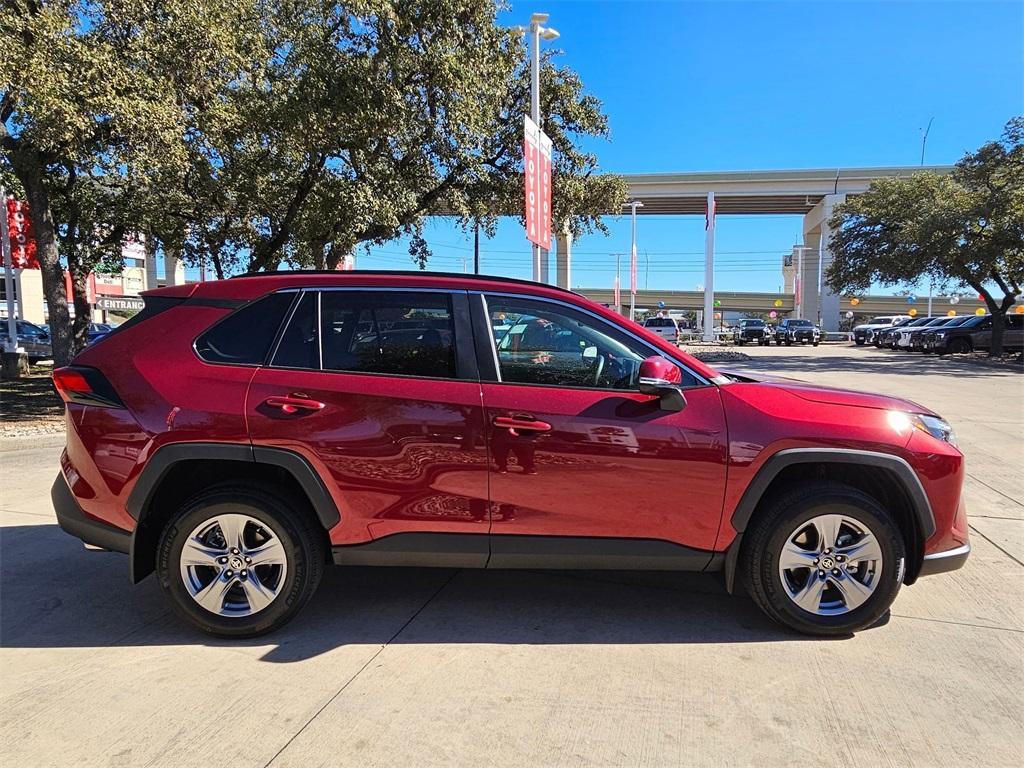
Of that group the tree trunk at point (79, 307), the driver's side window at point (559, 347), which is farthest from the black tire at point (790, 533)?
the tree trunk at point (79, 307)

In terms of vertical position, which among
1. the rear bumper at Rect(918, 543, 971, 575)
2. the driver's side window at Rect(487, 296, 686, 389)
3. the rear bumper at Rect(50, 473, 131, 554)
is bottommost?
the rear bumper at Rect(918, 543, 971, 575)

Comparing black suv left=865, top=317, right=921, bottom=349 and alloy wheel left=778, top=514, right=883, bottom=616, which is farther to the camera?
black suv left=865, top=317, right=921, bottom=349

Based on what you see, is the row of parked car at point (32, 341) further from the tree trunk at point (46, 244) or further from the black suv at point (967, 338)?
the black suv at point (967, 338)

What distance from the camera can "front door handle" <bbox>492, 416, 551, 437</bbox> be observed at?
3.16 meters

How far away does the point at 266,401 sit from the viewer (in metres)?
3.24

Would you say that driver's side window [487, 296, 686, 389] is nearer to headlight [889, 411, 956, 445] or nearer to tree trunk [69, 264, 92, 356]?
headlight [889, 411, 956, 445]

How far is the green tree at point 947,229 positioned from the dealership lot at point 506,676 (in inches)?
931

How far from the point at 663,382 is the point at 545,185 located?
9528mm

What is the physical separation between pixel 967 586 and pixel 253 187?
1162 centimetres

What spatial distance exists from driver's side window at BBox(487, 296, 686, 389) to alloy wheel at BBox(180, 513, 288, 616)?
1.49 m

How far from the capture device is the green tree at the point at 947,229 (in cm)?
2278

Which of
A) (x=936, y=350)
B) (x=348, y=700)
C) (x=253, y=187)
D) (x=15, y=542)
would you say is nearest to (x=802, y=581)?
(x=348, y=700)

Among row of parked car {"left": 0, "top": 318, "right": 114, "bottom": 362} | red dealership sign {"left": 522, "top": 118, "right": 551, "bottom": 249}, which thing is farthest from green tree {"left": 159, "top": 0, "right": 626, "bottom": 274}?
row of parked car {"left": 0, "top": 318, "right": 114, "bottom": 362}

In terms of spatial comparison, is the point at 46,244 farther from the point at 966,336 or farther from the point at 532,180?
the point at 966,336
